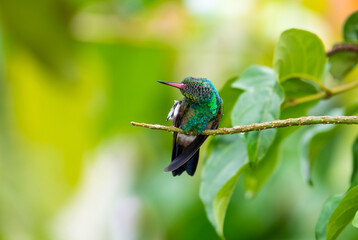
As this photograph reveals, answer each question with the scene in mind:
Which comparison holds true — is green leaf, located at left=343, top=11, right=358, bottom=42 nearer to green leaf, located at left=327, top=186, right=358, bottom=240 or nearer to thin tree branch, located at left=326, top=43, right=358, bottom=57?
thin tree branch, located at left=326, top=43, right=358, bottom=57

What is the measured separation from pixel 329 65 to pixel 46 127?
234 centimetres

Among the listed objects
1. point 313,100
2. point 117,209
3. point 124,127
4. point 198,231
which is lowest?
point 117,209

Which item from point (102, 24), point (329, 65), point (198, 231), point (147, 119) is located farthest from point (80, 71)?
point (329, 65)

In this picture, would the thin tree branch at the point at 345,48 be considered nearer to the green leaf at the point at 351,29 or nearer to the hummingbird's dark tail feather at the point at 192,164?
the green leaf at the point at 351,29

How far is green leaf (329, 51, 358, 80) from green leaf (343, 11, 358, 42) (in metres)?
0.09

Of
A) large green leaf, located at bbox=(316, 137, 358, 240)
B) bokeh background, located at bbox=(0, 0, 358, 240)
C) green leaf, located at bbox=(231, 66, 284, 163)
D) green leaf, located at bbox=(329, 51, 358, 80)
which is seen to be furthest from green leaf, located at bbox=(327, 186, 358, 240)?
bokeh background, located at bbox=(0, 0, 358, 240)

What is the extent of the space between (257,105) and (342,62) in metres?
0.30

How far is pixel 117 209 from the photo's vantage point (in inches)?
157

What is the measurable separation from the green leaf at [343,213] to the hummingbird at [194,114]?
0.27 metres

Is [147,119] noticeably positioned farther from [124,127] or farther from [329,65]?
[329,65]

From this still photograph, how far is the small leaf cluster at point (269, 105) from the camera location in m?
1.00

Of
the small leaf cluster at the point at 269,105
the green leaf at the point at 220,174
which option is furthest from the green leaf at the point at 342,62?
the green leaf at the point at 220,174

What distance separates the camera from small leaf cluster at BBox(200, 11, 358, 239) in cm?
100

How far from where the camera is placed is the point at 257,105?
1015 mm
